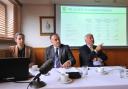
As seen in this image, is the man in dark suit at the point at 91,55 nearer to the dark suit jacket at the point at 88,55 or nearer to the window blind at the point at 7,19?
the dark suit jacket at the point at 88,55

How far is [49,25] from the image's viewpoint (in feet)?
12.9

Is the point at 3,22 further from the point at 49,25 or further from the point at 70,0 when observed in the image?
the point at 70,0

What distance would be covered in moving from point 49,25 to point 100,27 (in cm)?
113

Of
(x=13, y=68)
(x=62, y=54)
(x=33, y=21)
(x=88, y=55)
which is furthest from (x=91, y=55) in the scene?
(x=13, y=68)

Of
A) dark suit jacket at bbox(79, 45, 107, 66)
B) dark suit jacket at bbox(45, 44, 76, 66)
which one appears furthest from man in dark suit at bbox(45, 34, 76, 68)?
dark suit jacket at bbox(79, 45, 107, 66)

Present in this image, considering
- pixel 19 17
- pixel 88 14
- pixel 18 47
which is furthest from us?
pixel 88 14

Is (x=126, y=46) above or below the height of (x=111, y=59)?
above

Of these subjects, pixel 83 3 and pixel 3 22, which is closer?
pixel 3 22

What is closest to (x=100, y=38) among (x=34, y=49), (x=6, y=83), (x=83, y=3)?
(x=83, y=3)

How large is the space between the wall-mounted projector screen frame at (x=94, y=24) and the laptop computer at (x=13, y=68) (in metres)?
2.24

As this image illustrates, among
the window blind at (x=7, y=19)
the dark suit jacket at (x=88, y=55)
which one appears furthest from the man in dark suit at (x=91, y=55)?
the window blind at (x=7, y=19)

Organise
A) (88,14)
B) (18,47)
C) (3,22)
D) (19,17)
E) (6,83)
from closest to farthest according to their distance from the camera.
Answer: (6,83) → (18,47) → (3,22) → (19,17) → (88,14)

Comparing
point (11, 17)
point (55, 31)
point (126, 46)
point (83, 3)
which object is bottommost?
point (126, 46)

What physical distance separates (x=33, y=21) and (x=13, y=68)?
7.76ft
